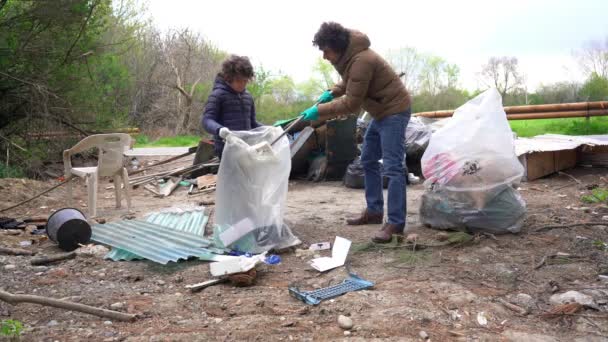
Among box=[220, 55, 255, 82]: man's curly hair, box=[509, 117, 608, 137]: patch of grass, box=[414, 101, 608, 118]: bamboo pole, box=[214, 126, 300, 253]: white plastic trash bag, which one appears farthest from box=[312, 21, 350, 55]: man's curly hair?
box=[509, 117, 608, 137]: patch of grass

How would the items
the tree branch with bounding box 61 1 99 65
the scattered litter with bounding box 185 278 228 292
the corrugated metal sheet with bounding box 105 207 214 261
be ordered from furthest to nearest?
the tree branch with bounding box 61 1 99 65 → the corrugated metal sheet with bounding box 105 207 214 261 → the scattered litter with bounding box 185 278 228 292

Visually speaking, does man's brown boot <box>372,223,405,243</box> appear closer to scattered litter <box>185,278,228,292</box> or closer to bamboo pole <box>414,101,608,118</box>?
scattered litter <box>185,278,228,292</box>

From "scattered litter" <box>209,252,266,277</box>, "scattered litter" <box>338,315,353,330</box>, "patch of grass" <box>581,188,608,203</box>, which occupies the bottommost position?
"scattered litter" <box>338,315,353,330</box>

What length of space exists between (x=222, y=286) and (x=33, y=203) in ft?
13.0

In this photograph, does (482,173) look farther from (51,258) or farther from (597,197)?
(51,258)

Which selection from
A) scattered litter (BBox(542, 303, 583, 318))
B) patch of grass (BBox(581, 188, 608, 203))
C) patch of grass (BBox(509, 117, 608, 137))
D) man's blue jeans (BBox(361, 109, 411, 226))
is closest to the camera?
scattered litter (BBox(542, 303, 583, 318))

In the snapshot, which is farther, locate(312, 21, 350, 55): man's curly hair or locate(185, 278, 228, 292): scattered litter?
locate(312, 21, 350, 55): man's curly hair

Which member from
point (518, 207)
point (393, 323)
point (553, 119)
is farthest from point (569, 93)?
point (393, 323)

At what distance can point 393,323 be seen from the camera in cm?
228

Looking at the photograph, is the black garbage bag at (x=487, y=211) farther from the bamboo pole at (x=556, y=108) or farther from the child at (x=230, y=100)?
the bamboo pole at (x=556, y=108)

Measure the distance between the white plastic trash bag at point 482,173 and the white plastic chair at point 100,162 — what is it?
10.8 feet

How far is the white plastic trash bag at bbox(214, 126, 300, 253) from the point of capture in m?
3.47

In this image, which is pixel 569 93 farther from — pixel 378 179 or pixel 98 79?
pixel 98 79

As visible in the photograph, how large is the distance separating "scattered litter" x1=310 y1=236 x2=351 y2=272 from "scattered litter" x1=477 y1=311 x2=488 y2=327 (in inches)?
39.4
